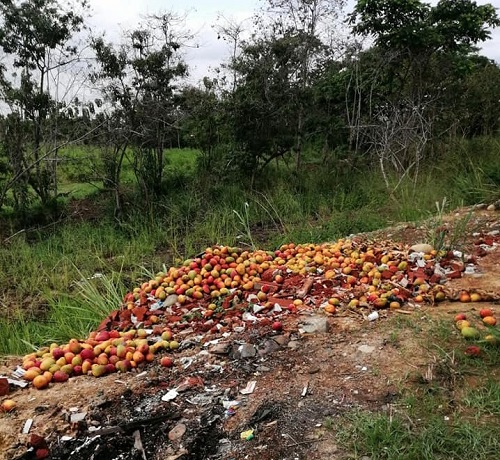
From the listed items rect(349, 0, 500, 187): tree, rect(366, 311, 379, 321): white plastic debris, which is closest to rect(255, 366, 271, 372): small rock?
rect(366, 311, 379, 321): white plastic debris

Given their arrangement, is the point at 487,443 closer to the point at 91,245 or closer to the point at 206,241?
the point at 206,241

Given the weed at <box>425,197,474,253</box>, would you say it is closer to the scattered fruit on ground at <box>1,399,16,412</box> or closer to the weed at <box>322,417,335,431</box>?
the weed at <box>322,417,335,431</box>

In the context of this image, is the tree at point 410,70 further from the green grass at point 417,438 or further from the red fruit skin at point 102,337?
the green grass at point 417,438

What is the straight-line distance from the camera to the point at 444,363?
212 cm

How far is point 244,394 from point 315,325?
0.62m

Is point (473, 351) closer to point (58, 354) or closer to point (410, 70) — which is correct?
point (58, 354)

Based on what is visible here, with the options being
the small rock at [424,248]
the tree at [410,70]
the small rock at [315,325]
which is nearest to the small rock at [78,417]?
the small rock at [315,325]

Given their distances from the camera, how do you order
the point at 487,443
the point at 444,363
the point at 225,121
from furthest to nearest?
the point at 225,121 < the point at 444,363 < the point at 487,443

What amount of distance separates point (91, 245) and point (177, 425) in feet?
14.2

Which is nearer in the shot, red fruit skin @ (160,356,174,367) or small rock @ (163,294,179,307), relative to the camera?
red fruit skin @ (160,356,174,367)

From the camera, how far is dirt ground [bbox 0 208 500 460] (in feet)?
6.01

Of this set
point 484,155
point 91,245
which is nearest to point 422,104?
point 484,155

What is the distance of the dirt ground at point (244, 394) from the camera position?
183cm

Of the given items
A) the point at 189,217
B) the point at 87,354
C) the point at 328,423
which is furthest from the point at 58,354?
the point at 189,217
